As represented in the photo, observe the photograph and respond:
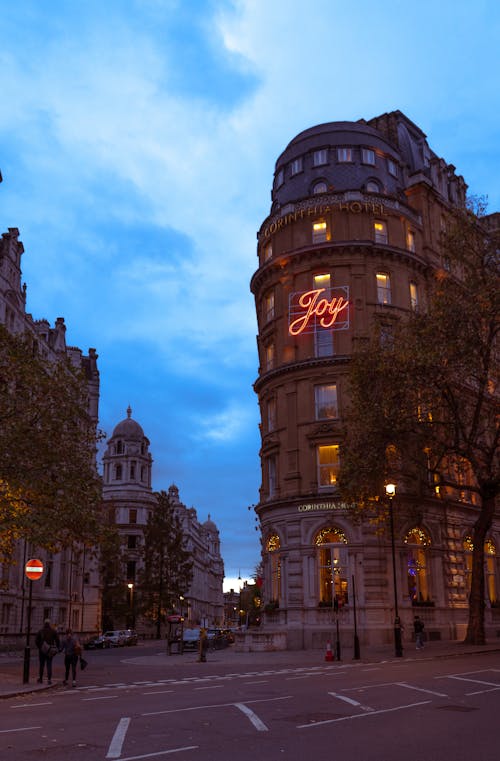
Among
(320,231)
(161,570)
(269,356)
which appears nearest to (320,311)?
(269,356)

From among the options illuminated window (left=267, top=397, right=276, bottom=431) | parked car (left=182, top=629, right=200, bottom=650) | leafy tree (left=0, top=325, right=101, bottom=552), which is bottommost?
parked car (left=182, top=629, right=200, bottom=650)

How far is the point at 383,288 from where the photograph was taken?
49.0 metres

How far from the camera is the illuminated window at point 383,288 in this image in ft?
160

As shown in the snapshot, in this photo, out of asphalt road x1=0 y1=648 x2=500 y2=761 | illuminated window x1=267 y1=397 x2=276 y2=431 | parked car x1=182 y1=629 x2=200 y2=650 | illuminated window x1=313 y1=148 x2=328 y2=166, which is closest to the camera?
asphalt road x1=0 y1=648 x2=500 y2=761

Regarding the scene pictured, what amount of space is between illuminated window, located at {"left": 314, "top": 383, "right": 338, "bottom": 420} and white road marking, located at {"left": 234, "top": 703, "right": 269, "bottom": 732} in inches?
1210

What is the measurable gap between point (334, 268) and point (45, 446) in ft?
82.7

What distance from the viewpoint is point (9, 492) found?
27.1 meters

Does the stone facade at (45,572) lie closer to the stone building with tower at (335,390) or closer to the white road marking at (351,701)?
the stone building with tower at (335,390)

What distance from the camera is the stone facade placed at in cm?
5618

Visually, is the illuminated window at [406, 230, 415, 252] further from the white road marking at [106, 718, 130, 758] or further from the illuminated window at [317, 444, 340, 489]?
the white road marking at [106, 718, 130, 758]

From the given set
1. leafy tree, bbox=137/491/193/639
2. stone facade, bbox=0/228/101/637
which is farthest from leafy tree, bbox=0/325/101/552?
leafy tree, bbox=137/491/193/639

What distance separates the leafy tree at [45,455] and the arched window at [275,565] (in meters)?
17.7

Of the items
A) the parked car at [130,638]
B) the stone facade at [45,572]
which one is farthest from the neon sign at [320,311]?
the parked car at [130,638]

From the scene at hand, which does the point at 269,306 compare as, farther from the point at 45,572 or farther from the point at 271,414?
the point at 45,572
